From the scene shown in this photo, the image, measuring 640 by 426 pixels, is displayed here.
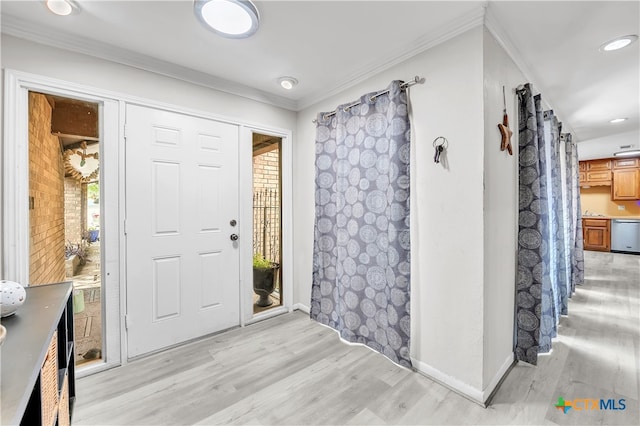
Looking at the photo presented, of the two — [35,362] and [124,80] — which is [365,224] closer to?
[35,362]

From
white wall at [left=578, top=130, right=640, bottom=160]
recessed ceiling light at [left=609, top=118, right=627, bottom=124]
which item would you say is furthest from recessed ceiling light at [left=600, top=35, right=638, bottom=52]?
white wall at [left=578, top=130, right=640, bottom=160]

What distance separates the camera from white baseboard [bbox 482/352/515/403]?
1.69 m

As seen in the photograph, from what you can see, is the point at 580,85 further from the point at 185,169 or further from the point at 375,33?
the point at 185,169

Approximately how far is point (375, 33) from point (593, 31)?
142 cm

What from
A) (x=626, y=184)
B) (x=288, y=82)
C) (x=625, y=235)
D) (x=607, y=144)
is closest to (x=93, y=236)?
(x=288, y=82)

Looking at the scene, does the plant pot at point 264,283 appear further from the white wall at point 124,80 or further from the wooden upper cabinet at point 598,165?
the wooden upper cabinet at point 598,165

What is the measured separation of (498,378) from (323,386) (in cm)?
116

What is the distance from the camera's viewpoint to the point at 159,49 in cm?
205

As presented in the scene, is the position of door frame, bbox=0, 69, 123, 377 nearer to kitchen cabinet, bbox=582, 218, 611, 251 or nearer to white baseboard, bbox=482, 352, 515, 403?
white baseboard, bbox=482, 352, 515, 403

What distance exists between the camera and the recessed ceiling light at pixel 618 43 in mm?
1890

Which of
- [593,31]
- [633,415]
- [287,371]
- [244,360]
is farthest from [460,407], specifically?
[593,31]

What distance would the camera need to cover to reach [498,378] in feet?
6.07

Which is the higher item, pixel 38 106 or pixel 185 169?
pixel 38 106

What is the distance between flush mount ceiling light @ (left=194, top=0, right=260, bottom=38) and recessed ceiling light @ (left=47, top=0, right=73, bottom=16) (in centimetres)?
70
